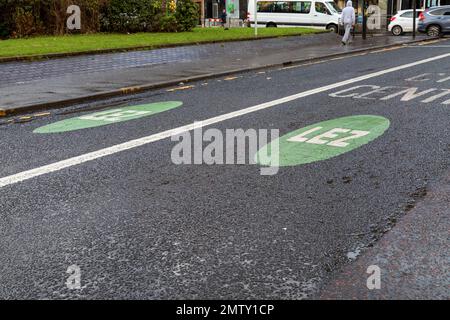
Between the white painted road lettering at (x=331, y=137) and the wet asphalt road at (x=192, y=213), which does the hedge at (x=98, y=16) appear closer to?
the wet asphalt road at (x=192, y=213)

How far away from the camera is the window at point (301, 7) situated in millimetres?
36562

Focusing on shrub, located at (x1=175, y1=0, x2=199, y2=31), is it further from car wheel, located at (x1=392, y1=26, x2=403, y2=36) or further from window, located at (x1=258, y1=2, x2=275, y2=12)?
car wheel, located at (x1=392, y1=26, x2=403, y2=36)

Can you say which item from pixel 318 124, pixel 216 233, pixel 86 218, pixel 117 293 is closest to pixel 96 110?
pixel 318 124

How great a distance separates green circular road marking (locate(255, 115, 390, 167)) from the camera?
6.32 metres

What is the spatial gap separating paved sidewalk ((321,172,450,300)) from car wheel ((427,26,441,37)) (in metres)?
28.8

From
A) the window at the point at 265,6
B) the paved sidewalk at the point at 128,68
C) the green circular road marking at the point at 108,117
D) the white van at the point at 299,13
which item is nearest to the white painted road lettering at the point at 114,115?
the green circular road marking at the point at 108,117

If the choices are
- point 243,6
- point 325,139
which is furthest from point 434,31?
point 243,6

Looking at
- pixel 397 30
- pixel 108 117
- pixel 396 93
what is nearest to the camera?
pixel 108 117

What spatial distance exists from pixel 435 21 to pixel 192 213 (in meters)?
29.7

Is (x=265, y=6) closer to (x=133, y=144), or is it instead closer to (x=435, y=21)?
(x=435, y=21)

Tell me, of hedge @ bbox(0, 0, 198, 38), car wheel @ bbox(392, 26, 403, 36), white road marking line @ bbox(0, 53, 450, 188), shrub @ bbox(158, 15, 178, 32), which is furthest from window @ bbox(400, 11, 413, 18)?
white road marking line @ bbox(0, 53, 450, 188)

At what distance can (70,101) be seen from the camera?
10328 mm

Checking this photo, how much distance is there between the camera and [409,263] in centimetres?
368

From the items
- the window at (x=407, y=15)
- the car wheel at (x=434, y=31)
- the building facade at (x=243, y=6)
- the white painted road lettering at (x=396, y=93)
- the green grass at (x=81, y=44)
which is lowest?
the white painted road lettering at (x=396, y=93)
